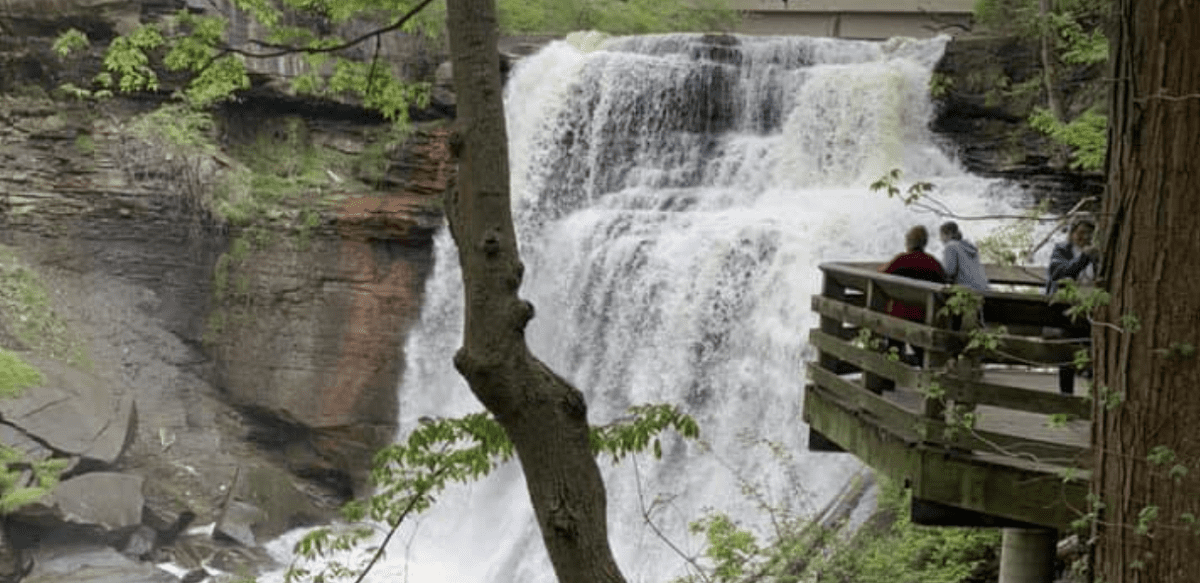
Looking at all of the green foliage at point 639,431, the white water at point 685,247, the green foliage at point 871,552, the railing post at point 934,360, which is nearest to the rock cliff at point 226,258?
the white water at point 685,247

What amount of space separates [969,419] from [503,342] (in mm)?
2390

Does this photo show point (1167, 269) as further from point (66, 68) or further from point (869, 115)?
point (66, 68)

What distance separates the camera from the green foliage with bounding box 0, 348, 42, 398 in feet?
63.2

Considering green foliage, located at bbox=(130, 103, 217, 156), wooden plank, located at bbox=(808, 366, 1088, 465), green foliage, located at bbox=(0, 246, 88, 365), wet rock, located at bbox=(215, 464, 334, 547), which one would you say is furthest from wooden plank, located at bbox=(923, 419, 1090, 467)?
green foliage, located at bbox=(130, 103, 217, 156)

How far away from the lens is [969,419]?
5.79 metres

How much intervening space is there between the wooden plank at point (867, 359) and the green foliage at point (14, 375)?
1474cm

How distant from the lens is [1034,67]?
20.3 m

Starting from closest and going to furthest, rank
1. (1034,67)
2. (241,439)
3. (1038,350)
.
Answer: (1038,350) < (1034,67) < (241,439)

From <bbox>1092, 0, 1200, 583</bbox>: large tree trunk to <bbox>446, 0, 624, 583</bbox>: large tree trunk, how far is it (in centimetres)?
176

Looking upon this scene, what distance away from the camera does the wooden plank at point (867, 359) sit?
6.42m

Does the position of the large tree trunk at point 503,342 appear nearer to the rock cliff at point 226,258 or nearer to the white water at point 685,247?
the white water at point 685,247

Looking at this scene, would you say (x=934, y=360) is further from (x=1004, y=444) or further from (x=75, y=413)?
(x=75, y=413)

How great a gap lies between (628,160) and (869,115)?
3.88 metres

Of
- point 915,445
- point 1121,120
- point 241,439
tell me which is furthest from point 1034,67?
point 1121,120
